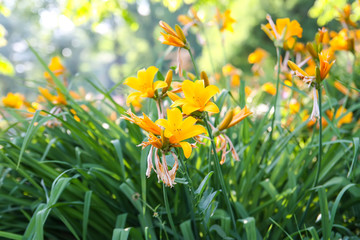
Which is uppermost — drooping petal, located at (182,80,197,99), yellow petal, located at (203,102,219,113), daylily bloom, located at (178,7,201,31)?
daylily bloom, located at (178,7,201,31)

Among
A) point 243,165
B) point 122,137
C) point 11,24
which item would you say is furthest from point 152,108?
point 11,24

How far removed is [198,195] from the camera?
0.76 metres

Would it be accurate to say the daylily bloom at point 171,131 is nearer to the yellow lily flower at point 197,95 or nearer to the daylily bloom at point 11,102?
the yellow lily flower at point 197,95

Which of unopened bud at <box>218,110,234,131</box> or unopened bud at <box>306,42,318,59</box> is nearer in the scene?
unopened bud at <box>218,110,234,131</box>

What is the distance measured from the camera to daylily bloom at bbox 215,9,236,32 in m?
1.57

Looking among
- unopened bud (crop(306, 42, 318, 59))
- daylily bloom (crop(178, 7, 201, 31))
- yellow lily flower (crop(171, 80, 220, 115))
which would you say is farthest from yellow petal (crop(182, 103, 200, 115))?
daylily bloom (crop(178, 7, 201, 31))

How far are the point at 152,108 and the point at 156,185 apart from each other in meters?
0.27

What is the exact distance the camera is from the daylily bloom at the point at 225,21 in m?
1.57

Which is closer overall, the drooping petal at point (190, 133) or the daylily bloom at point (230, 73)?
the drooping petal at point (190, 133)

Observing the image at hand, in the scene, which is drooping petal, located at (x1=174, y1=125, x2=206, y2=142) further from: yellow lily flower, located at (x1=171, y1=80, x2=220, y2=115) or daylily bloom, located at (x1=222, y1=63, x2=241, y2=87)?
daylily bloom, located at (x1=222, y1=63, x2=241, y2=87)

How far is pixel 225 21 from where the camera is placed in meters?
1.58

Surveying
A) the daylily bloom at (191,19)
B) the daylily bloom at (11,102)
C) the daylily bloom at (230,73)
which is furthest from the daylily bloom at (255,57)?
the daylily bloom at (11,102)

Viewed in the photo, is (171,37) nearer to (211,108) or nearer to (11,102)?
(211,108)

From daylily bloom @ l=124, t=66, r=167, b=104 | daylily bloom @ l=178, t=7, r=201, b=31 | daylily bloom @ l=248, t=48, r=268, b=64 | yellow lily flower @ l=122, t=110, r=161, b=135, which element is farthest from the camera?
daylily bloom @ l=248, t=48, r=268, b=64
